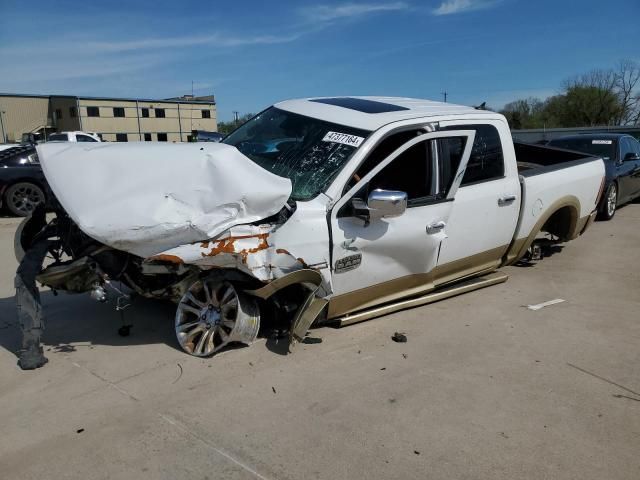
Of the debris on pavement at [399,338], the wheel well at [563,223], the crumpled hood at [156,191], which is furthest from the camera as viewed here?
the wheel well at [563,223]

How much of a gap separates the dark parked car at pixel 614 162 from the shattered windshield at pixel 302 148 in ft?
24.5

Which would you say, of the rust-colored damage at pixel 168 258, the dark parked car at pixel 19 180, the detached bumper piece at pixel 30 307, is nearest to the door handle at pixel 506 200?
the rust-colored damage at pixel 168 258

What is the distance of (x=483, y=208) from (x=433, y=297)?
0.95 m

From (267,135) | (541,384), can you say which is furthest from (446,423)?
(267,135)

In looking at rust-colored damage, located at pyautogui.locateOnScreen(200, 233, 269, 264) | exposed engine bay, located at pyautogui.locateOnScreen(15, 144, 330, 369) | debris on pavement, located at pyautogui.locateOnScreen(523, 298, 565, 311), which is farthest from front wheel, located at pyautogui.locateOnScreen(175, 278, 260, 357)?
debris on pavement, located at pyautogui.locateOnScreen(523, 298, 565, 311)

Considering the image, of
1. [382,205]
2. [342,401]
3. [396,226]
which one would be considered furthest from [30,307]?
[396,226]

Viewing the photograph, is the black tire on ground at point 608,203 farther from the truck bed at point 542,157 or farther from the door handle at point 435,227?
the door handle at point 435,227

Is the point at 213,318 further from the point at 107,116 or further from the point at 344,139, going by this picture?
the point at 107,116

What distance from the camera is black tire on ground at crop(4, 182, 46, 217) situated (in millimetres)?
10961

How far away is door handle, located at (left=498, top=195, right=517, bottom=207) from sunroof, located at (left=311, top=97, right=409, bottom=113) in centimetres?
128

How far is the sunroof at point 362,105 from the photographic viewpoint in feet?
15.2

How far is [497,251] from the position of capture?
5281 mm

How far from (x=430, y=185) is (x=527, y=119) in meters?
57.4

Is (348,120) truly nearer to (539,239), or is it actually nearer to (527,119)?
(539,239)
